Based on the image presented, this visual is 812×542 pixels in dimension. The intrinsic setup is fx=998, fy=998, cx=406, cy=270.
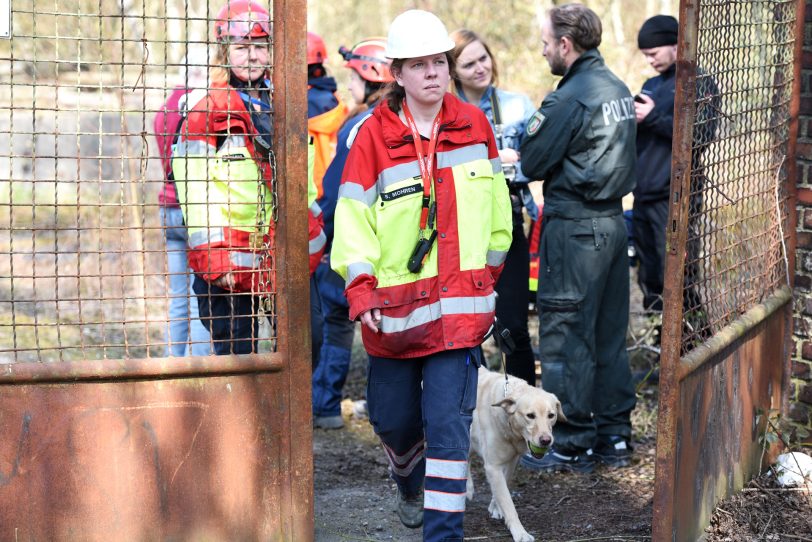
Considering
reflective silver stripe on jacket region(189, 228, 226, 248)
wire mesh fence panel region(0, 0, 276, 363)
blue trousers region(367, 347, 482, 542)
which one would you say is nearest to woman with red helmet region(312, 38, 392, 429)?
wire mesh fence panel region(0, 0, 276, 363)

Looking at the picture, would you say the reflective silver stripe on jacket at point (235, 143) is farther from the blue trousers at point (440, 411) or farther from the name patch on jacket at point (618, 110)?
the name patch on jacket at point (618, 110)

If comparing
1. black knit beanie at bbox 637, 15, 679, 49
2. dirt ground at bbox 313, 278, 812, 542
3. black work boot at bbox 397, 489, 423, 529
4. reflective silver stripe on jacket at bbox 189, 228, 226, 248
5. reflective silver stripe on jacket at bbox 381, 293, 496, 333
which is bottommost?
dirt ground at bbox 313, 278, 812, 542

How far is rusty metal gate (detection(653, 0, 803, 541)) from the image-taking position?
12.2 ft

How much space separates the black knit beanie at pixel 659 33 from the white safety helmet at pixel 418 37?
126 inches

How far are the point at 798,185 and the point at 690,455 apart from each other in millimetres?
1792

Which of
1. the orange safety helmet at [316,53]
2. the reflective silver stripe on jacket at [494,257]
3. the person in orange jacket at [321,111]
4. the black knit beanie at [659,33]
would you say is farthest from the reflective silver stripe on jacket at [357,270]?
the black knit beanie at [659,33]

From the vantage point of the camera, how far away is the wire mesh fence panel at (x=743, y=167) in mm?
4266

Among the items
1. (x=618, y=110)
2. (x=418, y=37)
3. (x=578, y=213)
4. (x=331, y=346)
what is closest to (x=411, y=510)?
(x=578, y=213)

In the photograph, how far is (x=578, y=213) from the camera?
537 centimetres

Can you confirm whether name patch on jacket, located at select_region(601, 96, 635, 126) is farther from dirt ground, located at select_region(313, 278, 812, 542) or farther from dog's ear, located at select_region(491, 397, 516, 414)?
dirt ground, located at select_region(313, 278, 812, 542)

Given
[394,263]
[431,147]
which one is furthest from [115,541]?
[431,147]

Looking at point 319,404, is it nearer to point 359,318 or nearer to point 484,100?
point 484,100

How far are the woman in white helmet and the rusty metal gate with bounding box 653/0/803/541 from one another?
2.52ft

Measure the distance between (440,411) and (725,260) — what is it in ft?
5.23
